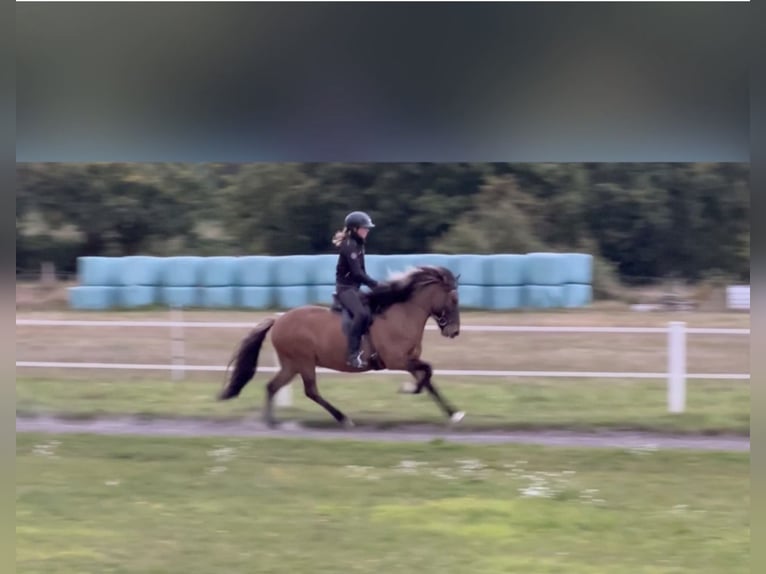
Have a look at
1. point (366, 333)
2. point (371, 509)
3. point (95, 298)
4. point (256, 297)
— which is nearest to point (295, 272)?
point (256, 297)

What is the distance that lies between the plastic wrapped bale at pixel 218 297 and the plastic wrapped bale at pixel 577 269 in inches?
233

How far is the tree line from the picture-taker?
20281 millimetres

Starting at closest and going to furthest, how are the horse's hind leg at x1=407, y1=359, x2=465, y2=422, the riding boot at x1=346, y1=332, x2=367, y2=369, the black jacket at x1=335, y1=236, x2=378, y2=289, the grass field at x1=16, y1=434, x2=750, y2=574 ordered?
the grass field at x1=16, y1=434, x2=750, y2=574 → the black jacket at x1=335, y1=236, x2=378, y2=289 → the riding boot at x1=346, y1=332, x2=367, y2=369 → the horse's hind leg at x1=407, y1=359, x2=465, y2=422

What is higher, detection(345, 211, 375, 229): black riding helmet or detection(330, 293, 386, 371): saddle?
detection(345, 211, 375, 229): black riding helmet

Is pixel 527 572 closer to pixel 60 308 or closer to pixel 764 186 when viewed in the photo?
pixel 764 186

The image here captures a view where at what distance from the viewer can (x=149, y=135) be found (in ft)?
13.4

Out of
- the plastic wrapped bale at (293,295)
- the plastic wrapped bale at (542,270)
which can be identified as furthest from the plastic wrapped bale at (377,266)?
the plastic wrapped bale at (542,270)

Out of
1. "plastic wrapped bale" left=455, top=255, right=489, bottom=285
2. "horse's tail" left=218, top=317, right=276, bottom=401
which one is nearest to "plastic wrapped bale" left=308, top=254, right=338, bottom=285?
"plastic wrapped bale" left=455, top=255, right=489, bottom=285

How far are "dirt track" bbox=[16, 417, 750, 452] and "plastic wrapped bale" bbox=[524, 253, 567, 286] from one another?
316 inches

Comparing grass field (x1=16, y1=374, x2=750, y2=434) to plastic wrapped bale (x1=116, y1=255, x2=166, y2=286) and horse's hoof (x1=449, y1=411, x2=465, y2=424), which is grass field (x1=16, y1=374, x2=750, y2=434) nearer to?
horse's hoof (x1=449, y1=411, x2=465, y2=424)

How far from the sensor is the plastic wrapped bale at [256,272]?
16.5 m

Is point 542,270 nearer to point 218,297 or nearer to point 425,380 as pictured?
point 218,297

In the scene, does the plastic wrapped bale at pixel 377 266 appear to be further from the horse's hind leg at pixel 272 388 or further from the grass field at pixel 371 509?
the grass field at pixel 371 509

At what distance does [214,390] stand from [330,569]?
5578 millimetres
